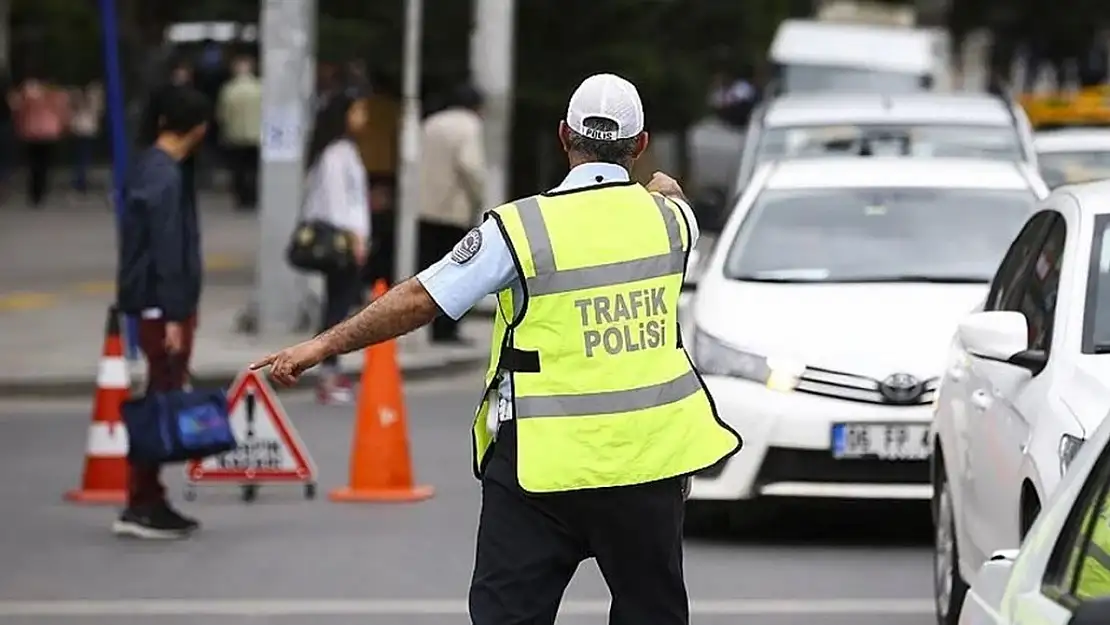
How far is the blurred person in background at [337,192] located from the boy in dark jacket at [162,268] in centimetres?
477

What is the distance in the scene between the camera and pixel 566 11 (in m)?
26.2

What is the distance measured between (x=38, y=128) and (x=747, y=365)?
24.5 meters

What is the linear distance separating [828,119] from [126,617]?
8.44 meters

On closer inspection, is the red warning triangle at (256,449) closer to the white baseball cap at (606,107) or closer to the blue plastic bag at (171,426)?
the blue plastic bag at (171,426)

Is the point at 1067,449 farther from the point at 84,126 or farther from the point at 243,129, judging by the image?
the point at 84,126

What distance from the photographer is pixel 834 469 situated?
10.1 meters

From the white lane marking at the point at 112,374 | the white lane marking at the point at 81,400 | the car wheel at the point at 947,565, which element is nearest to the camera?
the car wheel at the point at 947,565

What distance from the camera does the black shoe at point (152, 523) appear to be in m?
10.8

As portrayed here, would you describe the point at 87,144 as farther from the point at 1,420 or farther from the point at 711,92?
the point at 1,420

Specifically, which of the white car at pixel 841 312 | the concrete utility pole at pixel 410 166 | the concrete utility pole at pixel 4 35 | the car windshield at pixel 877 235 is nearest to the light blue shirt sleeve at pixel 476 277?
the white car at pixel 841 312

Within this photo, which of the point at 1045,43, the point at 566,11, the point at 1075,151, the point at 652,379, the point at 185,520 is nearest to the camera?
the point at 652,379

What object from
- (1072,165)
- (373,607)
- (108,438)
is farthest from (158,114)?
(1072,165)

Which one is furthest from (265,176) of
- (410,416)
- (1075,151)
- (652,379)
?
(652,379)

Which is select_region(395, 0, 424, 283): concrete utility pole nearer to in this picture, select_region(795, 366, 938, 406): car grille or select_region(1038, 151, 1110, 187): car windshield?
select_region(1038, 151, 1110, 187): car windshield
